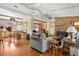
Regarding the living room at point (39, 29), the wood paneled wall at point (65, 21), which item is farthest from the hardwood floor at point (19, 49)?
the wood paneled wall at point (65, 21)

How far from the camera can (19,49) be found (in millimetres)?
2391

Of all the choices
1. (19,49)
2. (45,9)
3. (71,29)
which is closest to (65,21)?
(71,29)

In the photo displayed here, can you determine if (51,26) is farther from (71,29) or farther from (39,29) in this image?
(71,29)

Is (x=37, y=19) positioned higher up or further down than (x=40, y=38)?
higher up

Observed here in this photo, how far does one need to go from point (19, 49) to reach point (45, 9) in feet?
3.14

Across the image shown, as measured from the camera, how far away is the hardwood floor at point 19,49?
236 cm

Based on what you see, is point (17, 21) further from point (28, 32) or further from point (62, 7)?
point (62, 7)

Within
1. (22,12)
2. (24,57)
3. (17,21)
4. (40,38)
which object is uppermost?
(22,12)

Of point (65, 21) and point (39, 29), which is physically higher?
point (65, 21)

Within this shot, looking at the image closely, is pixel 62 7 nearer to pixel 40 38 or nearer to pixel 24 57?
pixel 40 38

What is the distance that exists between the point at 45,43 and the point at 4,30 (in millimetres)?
852

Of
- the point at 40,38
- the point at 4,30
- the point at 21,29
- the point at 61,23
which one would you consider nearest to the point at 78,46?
the point at 61,23

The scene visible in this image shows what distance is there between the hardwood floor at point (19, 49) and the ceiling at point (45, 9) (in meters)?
0.60

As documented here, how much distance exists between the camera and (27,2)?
7.66 ft
